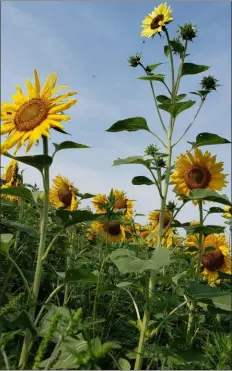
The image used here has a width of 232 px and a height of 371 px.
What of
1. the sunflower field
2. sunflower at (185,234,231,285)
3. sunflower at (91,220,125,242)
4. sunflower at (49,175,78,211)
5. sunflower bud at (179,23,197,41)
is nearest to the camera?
the sunflower field

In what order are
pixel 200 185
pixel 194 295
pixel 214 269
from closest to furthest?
pixel 194 295 < pixel 200 185 < pixel 214 269

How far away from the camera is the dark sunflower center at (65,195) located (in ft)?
10.6

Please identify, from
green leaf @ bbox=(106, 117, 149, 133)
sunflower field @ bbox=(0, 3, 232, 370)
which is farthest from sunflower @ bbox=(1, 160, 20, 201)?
green leaf @ bbox=(106, 117, 149, 133)

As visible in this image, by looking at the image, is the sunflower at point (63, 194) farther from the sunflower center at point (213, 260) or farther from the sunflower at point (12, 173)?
the sunflower center at point (213, 260)

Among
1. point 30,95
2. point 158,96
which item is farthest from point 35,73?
point 158,96

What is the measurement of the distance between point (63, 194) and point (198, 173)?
0.92m

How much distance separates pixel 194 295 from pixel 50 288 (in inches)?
41.2

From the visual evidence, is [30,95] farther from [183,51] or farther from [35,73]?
[183,51]

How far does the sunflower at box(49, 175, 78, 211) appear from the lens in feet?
10.6

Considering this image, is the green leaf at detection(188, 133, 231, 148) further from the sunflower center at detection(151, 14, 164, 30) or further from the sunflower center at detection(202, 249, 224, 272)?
the sunflower center at detection(202, 249, 224, 272)

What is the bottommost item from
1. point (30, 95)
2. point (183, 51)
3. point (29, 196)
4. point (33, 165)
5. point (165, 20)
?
point (29, 196)

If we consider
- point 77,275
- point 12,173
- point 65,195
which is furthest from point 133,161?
point 65,195

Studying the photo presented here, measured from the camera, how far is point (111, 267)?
291cm

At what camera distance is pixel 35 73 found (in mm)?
2109
